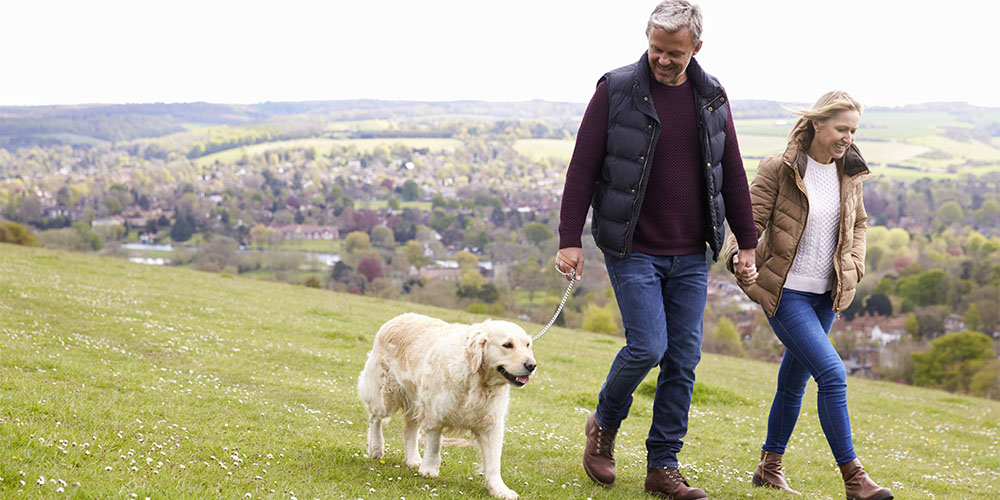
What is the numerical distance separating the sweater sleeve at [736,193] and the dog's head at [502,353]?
2.10m

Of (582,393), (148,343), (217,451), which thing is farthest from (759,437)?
(148,343)

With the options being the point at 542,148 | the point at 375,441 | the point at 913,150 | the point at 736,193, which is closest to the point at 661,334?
the point at 736,193

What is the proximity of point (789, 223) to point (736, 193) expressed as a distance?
64cm

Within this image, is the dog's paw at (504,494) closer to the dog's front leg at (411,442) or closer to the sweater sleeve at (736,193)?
the dog's front leg at (411,442)

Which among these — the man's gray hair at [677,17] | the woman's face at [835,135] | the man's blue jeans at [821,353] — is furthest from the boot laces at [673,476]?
the man's gray hair at [677,17]

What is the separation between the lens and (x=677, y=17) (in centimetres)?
565

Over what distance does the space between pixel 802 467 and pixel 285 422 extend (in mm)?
6280

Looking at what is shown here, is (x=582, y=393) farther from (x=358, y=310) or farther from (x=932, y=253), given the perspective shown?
(x=932, y=253)

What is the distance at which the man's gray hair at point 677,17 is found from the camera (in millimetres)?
5645

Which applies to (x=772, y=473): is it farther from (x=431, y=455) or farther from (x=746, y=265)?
(x=431, y=455)

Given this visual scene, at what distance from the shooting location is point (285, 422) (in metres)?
8.63

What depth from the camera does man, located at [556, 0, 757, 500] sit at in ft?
19.9

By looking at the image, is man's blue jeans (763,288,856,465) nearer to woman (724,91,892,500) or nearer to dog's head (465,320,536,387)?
woman (724,91,892,500)

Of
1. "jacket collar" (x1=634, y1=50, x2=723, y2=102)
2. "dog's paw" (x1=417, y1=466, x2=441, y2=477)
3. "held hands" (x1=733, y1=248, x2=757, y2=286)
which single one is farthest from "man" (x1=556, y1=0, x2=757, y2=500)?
"dog's paw" (x1=417, y1=466, x2=441, y2=477)
